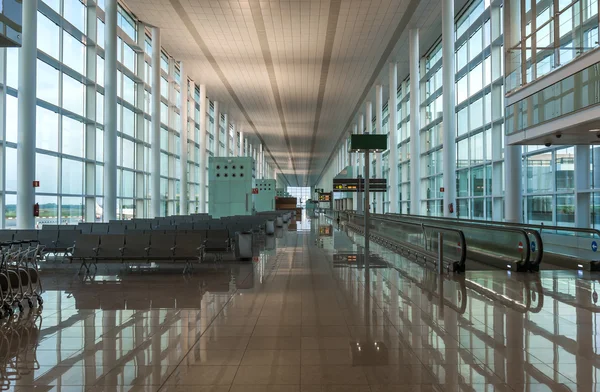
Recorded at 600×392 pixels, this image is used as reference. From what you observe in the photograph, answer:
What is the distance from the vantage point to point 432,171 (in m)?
31.4

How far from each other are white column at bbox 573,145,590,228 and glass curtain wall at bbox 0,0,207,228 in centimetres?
1832

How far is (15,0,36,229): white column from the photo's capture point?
14.7m

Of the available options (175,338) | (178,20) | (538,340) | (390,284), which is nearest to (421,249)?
(390,284)

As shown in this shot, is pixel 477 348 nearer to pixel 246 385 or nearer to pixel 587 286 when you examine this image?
pixel 246 385

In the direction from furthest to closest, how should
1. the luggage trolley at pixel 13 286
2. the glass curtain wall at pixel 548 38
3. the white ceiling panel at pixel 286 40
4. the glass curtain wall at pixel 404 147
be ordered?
the glass curtain wall at pixel 404 147 → the white ceiling panel at pixel 286 40 → the glass curtain wall at pixel 548 38 → the luggage trolley at pixel 13 286

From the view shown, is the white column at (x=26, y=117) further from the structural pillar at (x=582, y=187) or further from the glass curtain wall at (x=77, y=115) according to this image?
the structural pillar at (x=582, y=187)

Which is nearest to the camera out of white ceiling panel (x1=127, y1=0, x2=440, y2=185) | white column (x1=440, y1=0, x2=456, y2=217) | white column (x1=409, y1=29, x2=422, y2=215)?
white column (x1=440, y1=0, x2=456, y2=217)

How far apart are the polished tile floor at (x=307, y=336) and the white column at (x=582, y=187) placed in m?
7.13

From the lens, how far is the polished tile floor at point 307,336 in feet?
13.4

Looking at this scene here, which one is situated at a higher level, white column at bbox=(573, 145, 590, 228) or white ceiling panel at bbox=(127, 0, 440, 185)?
A: white ceiling panel at bbox=(127, 0, 440, 185)

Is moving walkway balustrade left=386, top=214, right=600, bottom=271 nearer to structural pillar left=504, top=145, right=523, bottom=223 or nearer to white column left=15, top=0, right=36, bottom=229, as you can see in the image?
structural pillar left=504, top=145, right=523, bottom=223

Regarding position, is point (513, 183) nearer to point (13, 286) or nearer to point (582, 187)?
point (582, 187)

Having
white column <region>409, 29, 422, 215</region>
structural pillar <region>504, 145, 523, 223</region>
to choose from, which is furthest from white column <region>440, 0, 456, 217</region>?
white column <region>409, 29, 422, 215</region>

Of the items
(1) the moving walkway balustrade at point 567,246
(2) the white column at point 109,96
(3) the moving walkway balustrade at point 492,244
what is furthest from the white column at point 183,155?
(1) the moving walkway balustrade at point 567,246
